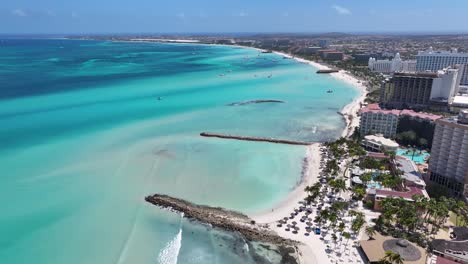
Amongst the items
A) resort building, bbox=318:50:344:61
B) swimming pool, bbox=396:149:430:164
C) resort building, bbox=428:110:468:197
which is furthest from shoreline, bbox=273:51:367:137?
resort building, bbox=318:50:344:61

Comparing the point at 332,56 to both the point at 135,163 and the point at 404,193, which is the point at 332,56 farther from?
the point at 404,193

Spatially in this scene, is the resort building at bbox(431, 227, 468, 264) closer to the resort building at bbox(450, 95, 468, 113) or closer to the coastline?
the coastline

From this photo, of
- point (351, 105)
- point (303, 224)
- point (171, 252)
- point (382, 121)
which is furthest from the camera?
point (351, 105)

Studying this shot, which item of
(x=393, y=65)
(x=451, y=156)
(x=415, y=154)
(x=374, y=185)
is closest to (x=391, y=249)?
(x=374, y=185)

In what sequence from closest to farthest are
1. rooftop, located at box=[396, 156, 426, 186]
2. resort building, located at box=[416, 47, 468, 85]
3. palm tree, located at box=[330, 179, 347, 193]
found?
palm tree, located at box=[330, 179, 347, 193] → rooftop, located at box=[396, 156, 426, 186] → resort building, located at box=[416, 47, 468, 85]

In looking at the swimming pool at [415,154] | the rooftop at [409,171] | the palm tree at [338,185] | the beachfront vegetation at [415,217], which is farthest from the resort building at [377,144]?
the beachfront vegetation at [415,217]
